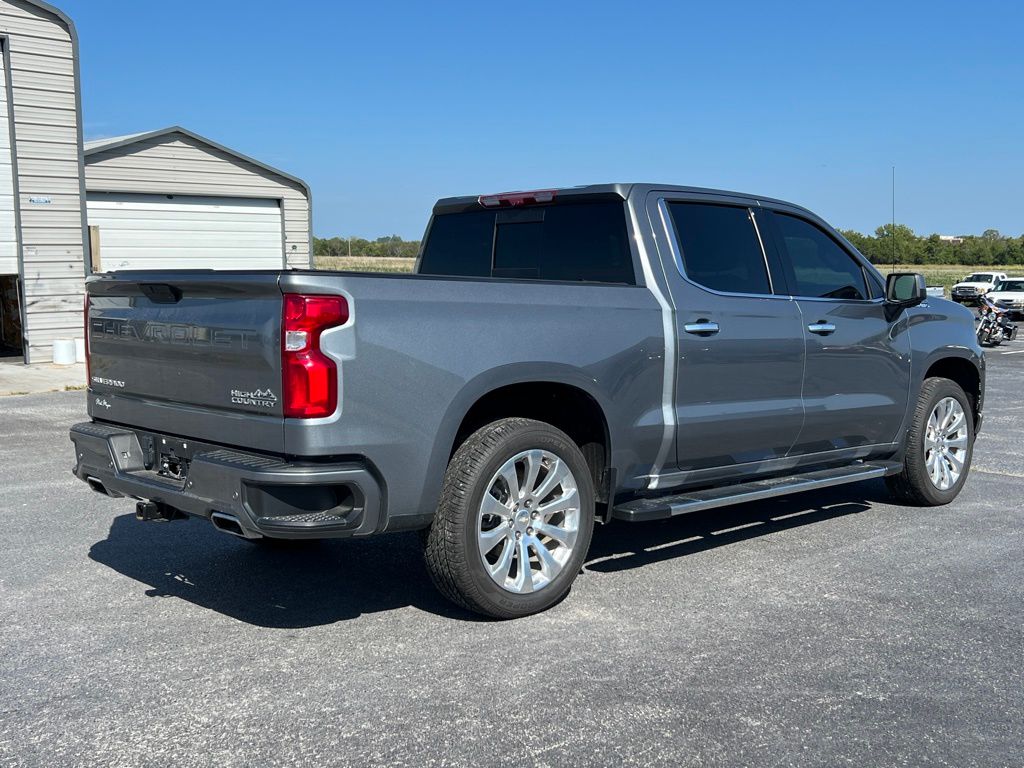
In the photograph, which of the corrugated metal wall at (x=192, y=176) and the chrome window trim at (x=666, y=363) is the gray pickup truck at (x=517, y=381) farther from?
the corrugated metal wall at (x=192, y=176)

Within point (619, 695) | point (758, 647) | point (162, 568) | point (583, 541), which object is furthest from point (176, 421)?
point (758, 647)

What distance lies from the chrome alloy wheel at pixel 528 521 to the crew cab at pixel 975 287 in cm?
3901

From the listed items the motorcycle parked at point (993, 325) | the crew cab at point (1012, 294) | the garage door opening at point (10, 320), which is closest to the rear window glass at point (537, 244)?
the garage door opening at point (10, 320)

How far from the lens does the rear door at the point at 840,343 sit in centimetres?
608

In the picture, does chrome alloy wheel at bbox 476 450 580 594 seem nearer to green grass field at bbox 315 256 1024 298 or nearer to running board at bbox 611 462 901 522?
running board at bbox 611 462 901 522

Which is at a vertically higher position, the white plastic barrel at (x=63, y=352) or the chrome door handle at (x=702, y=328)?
the chrome door handle at (x=702, y=328)

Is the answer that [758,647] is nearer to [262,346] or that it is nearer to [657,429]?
[657,429]

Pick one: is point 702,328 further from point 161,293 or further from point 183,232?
point 183,232

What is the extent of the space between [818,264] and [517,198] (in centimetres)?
183

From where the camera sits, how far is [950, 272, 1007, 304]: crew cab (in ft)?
135

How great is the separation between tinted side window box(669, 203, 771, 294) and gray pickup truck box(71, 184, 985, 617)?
0.04ft

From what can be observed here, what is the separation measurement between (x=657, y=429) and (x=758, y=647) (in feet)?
4.06

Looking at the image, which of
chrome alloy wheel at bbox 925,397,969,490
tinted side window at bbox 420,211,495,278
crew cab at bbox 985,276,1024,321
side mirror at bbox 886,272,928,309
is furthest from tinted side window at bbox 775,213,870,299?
crew cab at bbox 985,276,1024,321

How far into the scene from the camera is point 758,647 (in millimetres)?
4383
